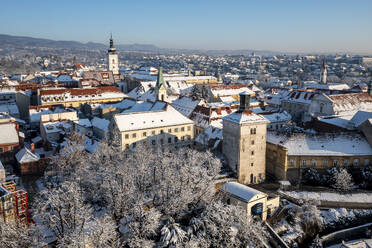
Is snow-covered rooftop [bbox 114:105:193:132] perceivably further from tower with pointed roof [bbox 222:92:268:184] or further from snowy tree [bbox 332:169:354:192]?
snowy tree [bbox 332:169:354:192]

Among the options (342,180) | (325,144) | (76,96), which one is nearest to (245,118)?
(325,144)

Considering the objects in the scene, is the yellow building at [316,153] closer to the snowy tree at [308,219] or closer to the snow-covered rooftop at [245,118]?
the snow-covered rooftop at [245,118]

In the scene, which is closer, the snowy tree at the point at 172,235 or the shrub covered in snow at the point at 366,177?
the snowy tree at the point at 172,235

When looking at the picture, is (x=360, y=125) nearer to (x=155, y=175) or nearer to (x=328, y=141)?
(x=328, y=141)

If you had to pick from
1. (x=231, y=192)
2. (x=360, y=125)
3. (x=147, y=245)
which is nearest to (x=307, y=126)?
(x=360, y=125)

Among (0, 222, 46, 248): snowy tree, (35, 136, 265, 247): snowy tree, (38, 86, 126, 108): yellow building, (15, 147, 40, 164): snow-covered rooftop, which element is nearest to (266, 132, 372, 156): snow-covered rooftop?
(35, 136, 265, 247): snowy tree

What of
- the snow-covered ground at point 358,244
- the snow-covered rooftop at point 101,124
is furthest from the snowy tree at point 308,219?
the snow-covered rooftop at point 101,124
